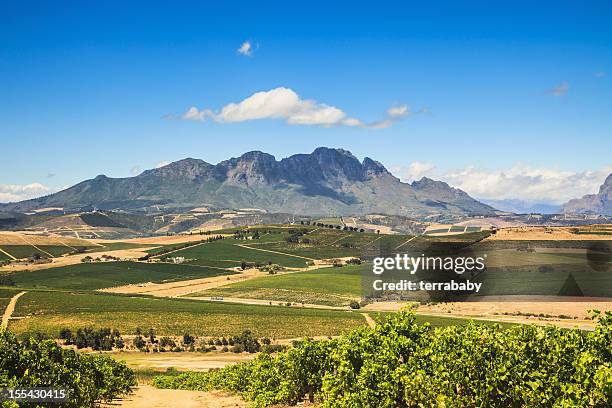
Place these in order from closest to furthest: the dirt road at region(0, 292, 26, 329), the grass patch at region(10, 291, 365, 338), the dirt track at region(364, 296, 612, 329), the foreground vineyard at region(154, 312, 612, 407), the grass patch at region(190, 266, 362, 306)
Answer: the foreground vineyard at region(154, 312, 612, 407) → the dirt track at region(364, 296, 612, 329) → the grass patch at region(10, 291, 365, 338) → the dirt road at region(0, 292, 26, 329) → the grass patch at region(190, 266, 362, 306)

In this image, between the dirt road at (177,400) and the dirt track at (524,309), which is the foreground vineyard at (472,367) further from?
the dirt track at (524,309)

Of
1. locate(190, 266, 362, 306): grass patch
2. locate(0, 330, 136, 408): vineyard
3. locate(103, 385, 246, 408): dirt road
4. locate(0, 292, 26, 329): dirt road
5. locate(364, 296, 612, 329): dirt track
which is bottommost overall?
locate(190, 266, 362, 306): grass patch

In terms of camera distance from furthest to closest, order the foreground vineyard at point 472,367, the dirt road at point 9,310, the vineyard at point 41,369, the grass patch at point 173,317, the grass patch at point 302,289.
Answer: the grass patch at point 302,289
the dirt road at point 9,310
the grass patch at point 173,317
the vineyard at point 41,369
the foreground vineyard at point 472,367

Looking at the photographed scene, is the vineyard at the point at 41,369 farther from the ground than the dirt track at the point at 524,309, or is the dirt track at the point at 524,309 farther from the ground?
the vineyard at the point at 41,369

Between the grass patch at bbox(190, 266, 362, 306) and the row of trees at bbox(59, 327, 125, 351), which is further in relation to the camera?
the grass patch at bbox(190, 266, 362, 306)

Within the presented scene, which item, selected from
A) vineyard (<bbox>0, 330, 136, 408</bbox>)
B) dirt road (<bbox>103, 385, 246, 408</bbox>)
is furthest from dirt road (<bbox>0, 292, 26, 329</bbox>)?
vineyard (<bbox>0, 330, 136, 408</bbox>)

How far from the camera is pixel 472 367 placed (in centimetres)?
2500

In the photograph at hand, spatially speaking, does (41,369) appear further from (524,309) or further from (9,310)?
(9,310)

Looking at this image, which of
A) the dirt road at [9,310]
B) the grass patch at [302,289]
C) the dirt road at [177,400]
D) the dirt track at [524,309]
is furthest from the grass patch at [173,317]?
the dirt road at [177,400]

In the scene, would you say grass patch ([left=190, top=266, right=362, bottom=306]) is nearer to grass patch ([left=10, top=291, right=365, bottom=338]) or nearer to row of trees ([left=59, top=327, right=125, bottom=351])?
grass patch ([left=10, top=291, right=365, bottom=338])

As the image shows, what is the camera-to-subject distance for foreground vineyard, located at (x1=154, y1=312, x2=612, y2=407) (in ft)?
74.6

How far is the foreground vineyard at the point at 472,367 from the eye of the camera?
22750mm

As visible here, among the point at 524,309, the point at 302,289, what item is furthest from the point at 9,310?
the point at 524,309

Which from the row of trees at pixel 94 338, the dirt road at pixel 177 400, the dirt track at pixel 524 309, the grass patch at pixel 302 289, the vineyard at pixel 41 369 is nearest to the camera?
the vineyard at pixel 41 369
